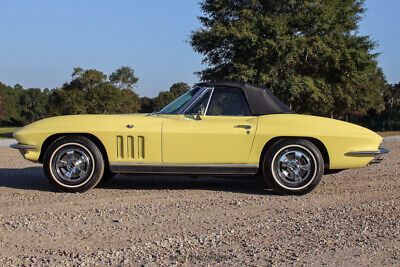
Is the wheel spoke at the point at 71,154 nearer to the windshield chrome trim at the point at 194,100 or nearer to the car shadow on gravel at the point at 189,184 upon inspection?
the car shadow on gravel at the point at 189,184

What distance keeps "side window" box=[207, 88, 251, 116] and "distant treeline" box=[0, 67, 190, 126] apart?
4518 centimetres

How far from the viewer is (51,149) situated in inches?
224

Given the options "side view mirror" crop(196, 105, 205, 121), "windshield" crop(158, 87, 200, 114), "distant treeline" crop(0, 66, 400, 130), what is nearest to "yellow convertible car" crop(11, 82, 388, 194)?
"side view mirror" crop(196, 105, 205, 121)

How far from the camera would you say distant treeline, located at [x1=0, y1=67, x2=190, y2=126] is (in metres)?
51.6

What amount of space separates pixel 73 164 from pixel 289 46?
19398 millimetres

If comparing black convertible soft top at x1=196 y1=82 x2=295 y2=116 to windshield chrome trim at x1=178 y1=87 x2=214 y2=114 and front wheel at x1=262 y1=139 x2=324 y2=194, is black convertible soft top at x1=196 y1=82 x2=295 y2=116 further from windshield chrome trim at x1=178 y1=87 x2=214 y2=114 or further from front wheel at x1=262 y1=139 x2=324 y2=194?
front wheel at x1=262 y1=139 x2=324 y2=194

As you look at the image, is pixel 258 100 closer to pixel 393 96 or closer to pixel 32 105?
pixel 393 96

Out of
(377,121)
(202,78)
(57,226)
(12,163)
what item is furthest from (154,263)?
(377,121)

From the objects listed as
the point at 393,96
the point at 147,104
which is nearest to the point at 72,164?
the point at 393,96

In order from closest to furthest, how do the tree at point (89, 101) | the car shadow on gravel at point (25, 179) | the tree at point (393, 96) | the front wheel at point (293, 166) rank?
1. the front wheel at point (293, 166)
2. the car shadow on gravel at point (25, 179)
3. the tree at point (89, 101)
4. the tree at point (393, 96)

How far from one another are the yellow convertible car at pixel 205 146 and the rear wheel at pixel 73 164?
1cm

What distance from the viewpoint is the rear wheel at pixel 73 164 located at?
5680 millimetres

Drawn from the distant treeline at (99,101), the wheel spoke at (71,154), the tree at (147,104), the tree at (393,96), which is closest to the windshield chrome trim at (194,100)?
the wheel spoke at (71,154)

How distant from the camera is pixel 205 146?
221 inches
